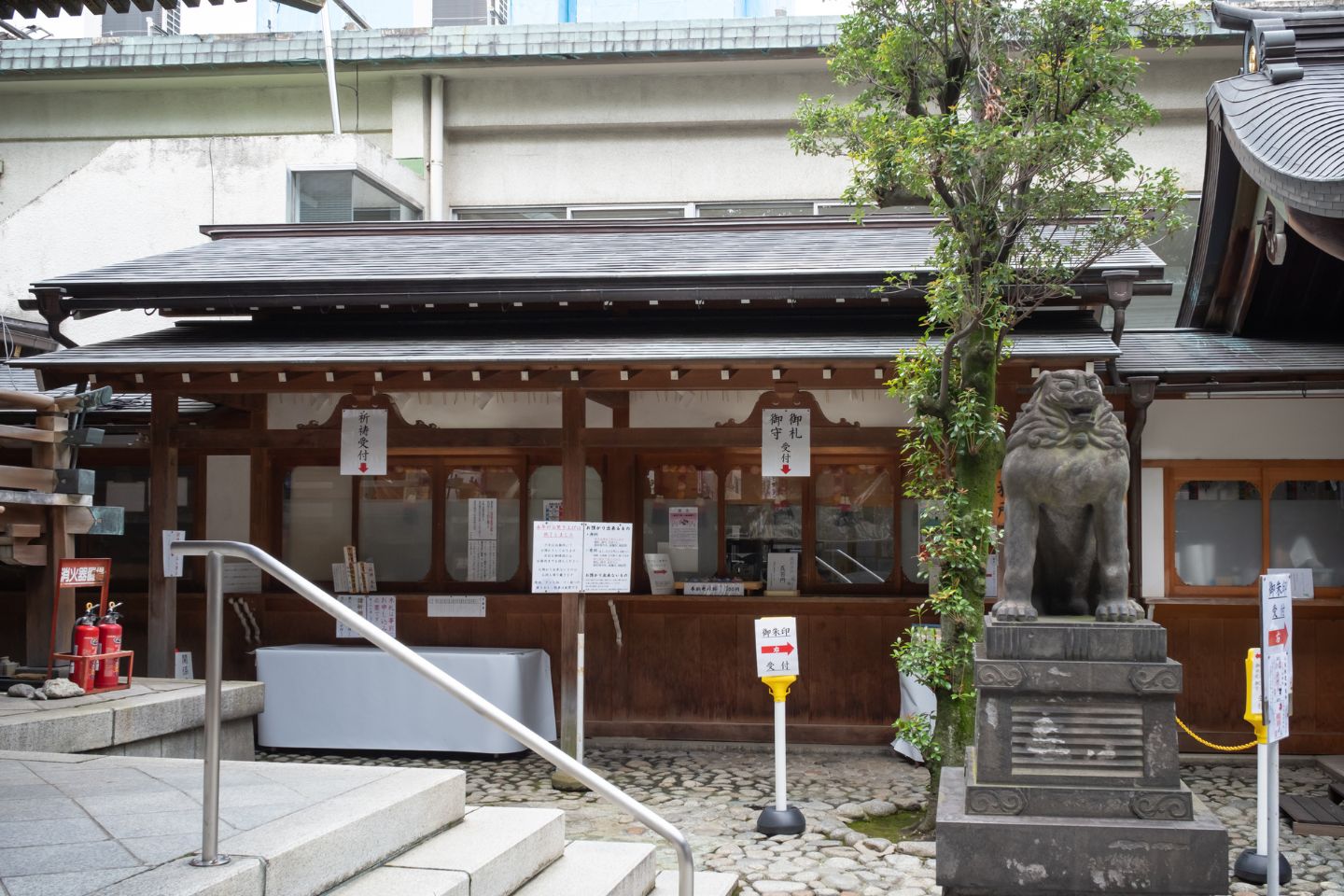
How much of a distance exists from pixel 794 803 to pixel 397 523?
533 cm

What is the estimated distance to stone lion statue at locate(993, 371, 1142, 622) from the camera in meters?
6.01

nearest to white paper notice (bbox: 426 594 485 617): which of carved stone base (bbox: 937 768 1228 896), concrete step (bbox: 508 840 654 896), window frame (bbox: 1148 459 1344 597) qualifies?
concrete step (bbox: 508 840 654 896)

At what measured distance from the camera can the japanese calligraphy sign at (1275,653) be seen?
20.9ft

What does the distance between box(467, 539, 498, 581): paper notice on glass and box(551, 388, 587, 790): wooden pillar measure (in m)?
2.34

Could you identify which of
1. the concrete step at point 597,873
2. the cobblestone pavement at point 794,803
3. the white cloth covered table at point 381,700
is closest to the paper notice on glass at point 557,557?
the cobblestone pavement at point 794,803

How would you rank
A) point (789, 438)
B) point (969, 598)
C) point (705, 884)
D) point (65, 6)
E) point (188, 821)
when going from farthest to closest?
point (789, 438)
point (969, 598)
point (705, 884)
point (65, 6)
point (188, 821)

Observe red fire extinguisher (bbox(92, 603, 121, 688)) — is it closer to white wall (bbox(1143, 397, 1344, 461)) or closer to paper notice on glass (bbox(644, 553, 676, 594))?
paper notice on glass (bbox(644, 553, 676, 594))

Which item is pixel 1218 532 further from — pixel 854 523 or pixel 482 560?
pixel 482 560

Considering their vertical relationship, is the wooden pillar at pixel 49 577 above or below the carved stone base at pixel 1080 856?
above

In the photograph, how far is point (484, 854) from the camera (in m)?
4.94

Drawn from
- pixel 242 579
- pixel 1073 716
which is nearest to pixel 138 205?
pixel 242 579

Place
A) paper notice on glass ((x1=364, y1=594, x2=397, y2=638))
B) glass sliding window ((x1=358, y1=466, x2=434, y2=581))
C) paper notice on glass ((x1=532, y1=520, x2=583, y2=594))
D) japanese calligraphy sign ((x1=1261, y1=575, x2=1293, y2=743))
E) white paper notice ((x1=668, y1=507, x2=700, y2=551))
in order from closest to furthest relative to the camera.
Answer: japanese calligraphy sign ((x1=1261, y1=575, x2=1293, y2=743)) → paper notice on glass ((x1=532, y1=520, x2=583, y2=594)) → paper notice on glass ((x1=364, y1=594, x2=397, y2=638)) → white paper notice ((x1=668, y1=507, x2=700, y2=551)) → glass sliding window ((x1=358, y1=466, x2=434, y2=581))

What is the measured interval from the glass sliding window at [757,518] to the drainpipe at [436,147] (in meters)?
7.09

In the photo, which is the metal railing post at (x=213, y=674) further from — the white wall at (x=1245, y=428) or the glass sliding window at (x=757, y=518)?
the white wall at (x=1245, y=428)
